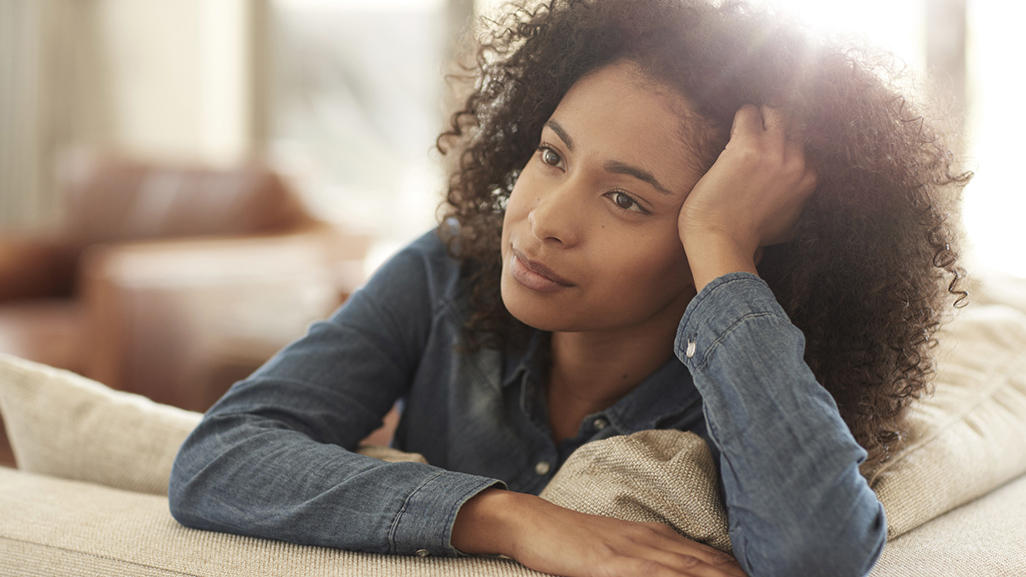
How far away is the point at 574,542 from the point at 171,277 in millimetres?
1989

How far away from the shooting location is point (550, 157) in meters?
1.11

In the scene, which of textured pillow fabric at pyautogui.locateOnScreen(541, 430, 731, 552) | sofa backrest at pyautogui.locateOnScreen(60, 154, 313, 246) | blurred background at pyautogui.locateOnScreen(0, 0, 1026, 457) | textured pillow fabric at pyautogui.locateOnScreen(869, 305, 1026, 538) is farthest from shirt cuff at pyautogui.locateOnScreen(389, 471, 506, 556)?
sofa backrest at pyautogui.locateOnScreen(60, 154, 313, 246)

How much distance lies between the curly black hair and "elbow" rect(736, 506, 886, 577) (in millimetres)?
254

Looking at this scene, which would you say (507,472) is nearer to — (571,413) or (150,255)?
(571,413)

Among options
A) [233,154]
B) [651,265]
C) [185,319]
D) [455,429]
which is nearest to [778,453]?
[651,265]

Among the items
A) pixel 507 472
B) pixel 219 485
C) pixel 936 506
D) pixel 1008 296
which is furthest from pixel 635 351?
pixel 1008 296

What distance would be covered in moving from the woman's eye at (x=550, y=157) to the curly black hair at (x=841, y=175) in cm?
12

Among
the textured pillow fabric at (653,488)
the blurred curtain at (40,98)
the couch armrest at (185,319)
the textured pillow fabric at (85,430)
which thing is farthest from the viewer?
the blurred curtain at (40,98)

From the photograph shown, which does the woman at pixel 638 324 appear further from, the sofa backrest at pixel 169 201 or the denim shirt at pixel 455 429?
the sofa backrest at pixel 169 201

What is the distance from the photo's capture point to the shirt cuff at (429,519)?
883mm

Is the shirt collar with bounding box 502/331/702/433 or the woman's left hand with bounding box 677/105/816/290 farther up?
the woman's left hand with bounding box 677/105/816/290

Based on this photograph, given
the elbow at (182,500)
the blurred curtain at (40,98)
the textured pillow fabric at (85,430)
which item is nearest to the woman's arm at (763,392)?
the elbow at (182,500)

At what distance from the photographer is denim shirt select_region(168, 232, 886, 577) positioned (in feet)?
2.74

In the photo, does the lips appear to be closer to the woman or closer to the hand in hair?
the woman
